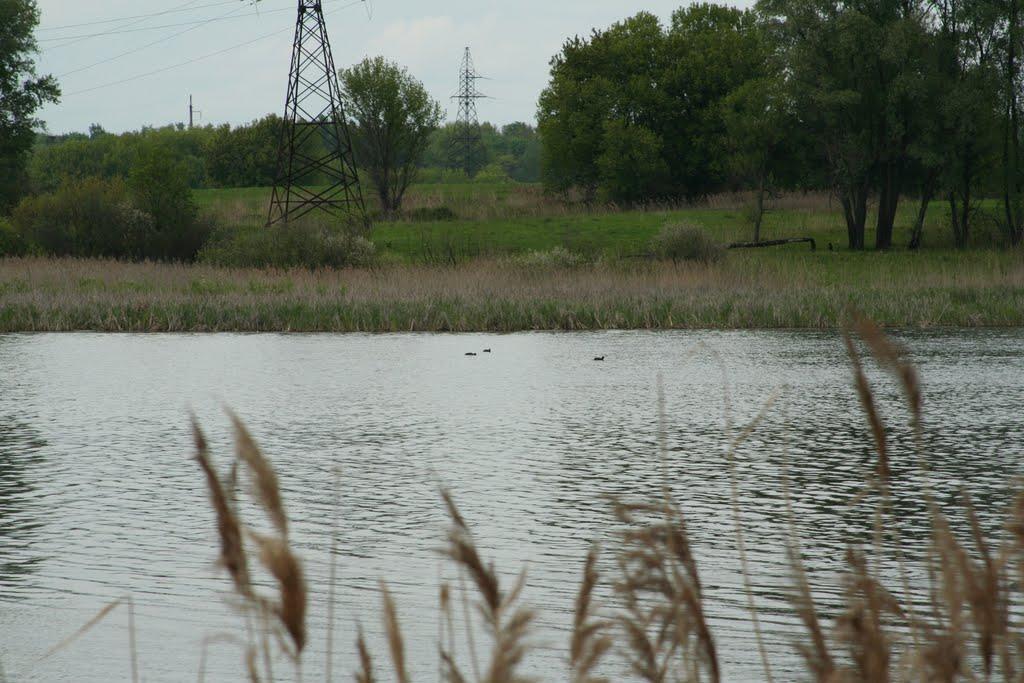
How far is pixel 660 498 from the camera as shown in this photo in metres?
7.07

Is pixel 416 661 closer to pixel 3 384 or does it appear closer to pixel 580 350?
pixel 3 384

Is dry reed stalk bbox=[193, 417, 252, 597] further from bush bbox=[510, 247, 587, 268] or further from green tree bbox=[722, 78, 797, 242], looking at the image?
green tree bbox=[722, 78, 797, 242]

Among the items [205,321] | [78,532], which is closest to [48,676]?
[78,532]

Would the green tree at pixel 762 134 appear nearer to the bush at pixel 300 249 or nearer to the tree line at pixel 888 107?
the tree line at pixel 888 107

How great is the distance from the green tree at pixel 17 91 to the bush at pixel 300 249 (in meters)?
23.6

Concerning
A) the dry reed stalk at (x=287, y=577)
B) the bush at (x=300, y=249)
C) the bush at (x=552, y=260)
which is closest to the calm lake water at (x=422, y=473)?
the dry reed stalk at (x=287, y=577)

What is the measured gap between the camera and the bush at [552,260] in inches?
1206

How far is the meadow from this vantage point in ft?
72.1

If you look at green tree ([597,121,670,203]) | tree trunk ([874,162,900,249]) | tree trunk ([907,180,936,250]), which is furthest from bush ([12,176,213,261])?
tree trunk ([907,180,936,250])

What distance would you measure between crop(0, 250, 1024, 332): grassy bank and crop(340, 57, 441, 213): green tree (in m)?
30.9

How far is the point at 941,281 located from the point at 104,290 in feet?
56.4

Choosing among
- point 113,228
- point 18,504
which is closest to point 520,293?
point 18,504

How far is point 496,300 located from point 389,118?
128ft

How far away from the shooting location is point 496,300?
2273 cm
